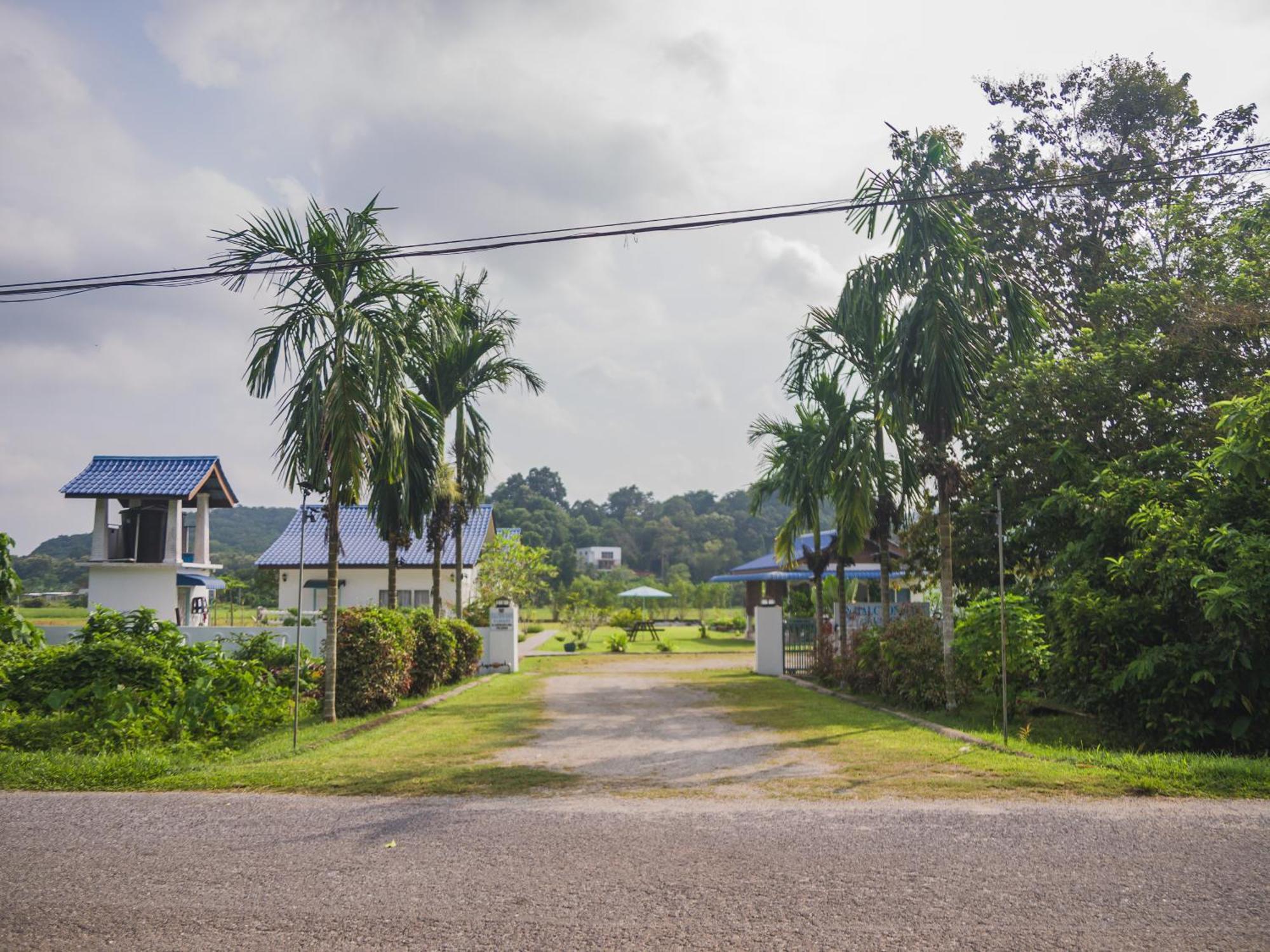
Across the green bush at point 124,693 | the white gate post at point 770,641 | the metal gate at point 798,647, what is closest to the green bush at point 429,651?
the green bush at point 124,693

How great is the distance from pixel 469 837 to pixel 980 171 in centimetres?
2180

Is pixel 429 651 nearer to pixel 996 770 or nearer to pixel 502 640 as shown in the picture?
pixel 502 640

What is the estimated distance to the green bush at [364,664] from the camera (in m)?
12.9

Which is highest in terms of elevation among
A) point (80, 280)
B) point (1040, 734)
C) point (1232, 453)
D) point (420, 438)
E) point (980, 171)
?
point (980, 171)

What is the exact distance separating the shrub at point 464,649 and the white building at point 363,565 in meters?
13.2

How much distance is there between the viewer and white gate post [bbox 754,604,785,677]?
2162 cm

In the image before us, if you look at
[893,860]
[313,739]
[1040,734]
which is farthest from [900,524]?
[893,860]

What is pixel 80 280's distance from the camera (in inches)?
466

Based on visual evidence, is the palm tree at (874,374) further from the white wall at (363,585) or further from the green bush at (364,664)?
the white wall at (363,585)

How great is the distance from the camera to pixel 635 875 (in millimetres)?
5254

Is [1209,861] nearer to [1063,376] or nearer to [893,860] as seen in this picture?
[893,860]

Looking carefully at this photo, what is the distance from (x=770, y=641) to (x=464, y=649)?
23.9 ft

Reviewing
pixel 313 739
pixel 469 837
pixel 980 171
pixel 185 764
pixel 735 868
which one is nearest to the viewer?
pixel 735 868

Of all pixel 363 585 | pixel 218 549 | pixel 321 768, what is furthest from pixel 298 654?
pixel 218 549
